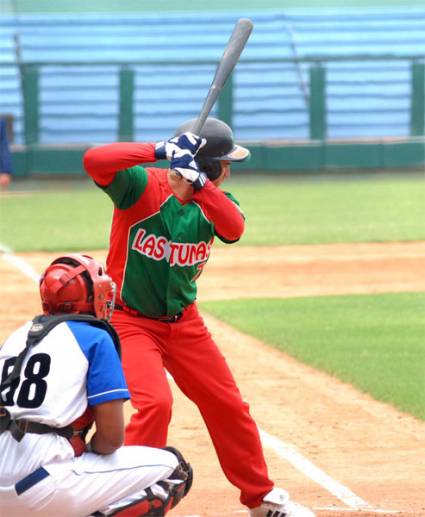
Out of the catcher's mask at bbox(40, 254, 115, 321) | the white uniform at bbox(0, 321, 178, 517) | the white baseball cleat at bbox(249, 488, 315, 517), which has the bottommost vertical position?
the white baseball cleat at bbox(249, 488, 315, 517)

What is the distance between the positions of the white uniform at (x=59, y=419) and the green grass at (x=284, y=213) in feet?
35.6

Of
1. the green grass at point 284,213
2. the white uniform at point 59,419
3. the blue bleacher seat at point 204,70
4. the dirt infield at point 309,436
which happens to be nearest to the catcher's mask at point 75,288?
the white uniform at point 59,419

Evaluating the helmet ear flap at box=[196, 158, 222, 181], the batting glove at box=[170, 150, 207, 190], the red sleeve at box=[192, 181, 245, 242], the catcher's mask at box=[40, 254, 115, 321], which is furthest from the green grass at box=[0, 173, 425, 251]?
the catcher's mask at box=[40, 254, 115, 321]

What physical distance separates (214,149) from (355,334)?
4813 millimetres

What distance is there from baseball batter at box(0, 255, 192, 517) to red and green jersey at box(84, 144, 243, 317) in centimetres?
104

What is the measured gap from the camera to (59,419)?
387 centimetres

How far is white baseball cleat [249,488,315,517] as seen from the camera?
16.8 ft

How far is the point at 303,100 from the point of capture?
92.4 ft

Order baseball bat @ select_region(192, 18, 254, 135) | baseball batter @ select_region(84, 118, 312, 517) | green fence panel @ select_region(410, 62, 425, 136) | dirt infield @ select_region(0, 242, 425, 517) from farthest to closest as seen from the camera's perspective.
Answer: green fence panel @ select_region(410, 62, 425, 136), dirt infield @ select_region(0, 242, 425, 517), baseball bat @ select_region(192, 18, 254, 135), baseball batter @ select_region(84, 118, 312, 517)

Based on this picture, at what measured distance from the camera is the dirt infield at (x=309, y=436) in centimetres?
559

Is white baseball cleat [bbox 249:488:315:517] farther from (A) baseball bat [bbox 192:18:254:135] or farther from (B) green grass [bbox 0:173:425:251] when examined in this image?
(B) green grass [bbox 0:173:425:251]

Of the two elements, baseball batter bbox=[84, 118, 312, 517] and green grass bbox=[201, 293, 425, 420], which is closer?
baseball batter bbox=[84, 118, 312, 517]

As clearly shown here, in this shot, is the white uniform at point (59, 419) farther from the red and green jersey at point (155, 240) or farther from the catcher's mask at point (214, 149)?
the catcher's mask at point (214, 149)

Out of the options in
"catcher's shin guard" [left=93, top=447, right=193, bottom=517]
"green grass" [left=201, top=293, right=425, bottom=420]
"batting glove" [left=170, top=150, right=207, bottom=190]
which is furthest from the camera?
"green grass" [left=201, top=293, right=425, bottom=420]
